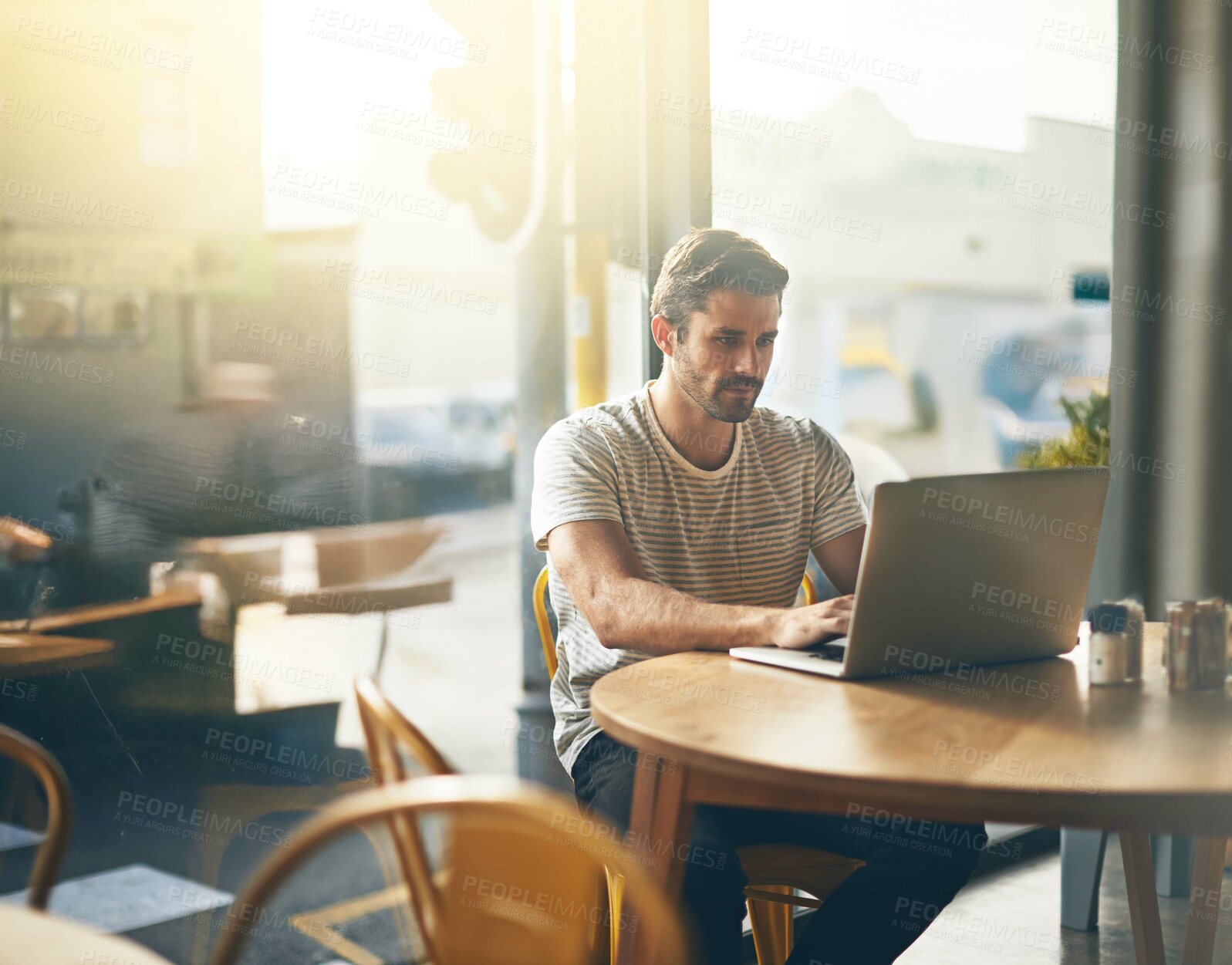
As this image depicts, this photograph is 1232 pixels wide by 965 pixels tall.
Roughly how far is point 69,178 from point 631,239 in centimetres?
124

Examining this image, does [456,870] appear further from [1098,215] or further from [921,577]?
[1098,215]

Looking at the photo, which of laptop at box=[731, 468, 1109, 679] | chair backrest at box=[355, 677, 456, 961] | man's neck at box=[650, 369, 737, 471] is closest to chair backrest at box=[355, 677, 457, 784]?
chair backrest at box=[355, 677, 456, 961]

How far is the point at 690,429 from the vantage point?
2201mm

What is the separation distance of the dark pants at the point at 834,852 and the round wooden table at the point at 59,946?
2.63 ft

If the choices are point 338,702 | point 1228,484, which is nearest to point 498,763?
point 338,702

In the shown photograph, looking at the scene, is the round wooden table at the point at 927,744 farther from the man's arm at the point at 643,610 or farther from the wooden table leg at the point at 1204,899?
the wooden table leg at the point at 1204,899

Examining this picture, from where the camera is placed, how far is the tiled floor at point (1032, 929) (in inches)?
109

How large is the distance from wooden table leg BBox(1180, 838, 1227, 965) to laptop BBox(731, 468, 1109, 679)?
0.92m

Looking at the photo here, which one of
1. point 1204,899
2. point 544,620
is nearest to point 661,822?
point 544,620

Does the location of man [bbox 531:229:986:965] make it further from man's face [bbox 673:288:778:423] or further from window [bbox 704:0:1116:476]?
window [bbox 704:0:1116:476]

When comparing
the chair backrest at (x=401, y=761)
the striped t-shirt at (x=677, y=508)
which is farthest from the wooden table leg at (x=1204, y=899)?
the chair backrest at (x=401, y=761)

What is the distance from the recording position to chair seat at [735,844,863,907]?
5.99 ft

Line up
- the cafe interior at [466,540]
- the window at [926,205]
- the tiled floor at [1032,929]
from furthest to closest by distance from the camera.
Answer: the window at [926,205] → the tiled floor at [1032,929] → the cafe interior at [466,540]

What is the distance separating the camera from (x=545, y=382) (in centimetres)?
259
